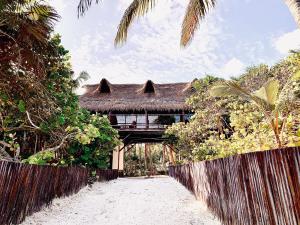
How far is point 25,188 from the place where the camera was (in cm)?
Answer: 409

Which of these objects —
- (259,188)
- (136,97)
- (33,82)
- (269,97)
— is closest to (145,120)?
(136,97)

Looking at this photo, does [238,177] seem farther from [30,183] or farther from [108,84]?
[108,84]

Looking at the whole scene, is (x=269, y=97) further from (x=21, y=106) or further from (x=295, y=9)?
(x=21, y=106)

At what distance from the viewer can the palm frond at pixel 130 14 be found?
217 inches

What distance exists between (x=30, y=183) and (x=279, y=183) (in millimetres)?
3302

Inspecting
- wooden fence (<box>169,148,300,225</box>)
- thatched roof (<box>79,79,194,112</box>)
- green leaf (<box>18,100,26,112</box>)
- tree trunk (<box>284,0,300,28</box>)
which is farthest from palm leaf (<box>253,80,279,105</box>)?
thatched roof (<box>79,79,194,112</box>)

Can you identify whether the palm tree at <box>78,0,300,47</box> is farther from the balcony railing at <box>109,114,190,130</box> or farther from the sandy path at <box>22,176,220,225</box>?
the balcony railing at <box>109,114,190,130</box>

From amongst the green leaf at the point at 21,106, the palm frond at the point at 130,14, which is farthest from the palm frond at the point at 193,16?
the green leaf at the point at 21,106

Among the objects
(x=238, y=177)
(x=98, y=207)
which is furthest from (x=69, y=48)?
Result: (x=238, y=177)

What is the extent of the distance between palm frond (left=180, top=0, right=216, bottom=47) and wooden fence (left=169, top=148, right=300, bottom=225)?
2489 mm

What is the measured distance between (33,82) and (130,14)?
2.29 m

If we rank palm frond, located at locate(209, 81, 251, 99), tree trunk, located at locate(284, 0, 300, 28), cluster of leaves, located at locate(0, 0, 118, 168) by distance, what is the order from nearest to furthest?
tree trunk, located at locate(284, 0, 300, 28), palm frond, located at locate(209, 81, 251, 99), cluster of leaves, located at locate(0, 0, 118, 168)

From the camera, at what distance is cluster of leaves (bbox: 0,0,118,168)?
5.07m

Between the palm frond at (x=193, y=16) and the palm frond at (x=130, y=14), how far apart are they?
2.20ft
